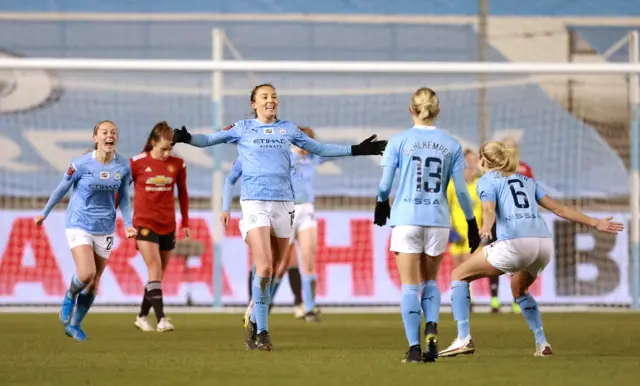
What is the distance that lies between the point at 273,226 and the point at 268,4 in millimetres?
18410

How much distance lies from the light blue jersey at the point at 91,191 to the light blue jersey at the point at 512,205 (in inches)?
143

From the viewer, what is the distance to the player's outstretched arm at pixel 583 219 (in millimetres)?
9695

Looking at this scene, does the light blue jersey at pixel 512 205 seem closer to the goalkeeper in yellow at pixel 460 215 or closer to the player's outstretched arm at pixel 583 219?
the player's outstretched arm at pixel 583 219

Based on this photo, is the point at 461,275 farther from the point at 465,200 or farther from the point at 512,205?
the point at 465,200

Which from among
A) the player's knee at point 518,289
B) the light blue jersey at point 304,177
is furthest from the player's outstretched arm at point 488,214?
the light blue jersey at point 304,177

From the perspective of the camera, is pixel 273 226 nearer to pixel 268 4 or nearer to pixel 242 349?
pixel 242 349

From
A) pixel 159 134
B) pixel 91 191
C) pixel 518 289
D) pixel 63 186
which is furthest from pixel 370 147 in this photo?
pixel 159 134

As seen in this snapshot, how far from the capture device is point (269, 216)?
10648 millimetres

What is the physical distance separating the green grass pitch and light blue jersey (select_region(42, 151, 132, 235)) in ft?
3.28

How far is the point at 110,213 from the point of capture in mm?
12180

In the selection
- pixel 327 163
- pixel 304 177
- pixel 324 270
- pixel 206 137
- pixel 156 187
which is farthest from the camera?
pixel 327 163

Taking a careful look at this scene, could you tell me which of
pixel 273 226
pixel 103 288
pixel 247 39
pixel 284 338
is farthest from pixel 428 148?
pixel 247 39

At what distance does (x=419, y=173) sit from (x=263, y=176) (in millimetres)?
1792

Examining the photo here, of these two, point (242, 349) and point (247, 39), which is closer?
point (242, 349)
